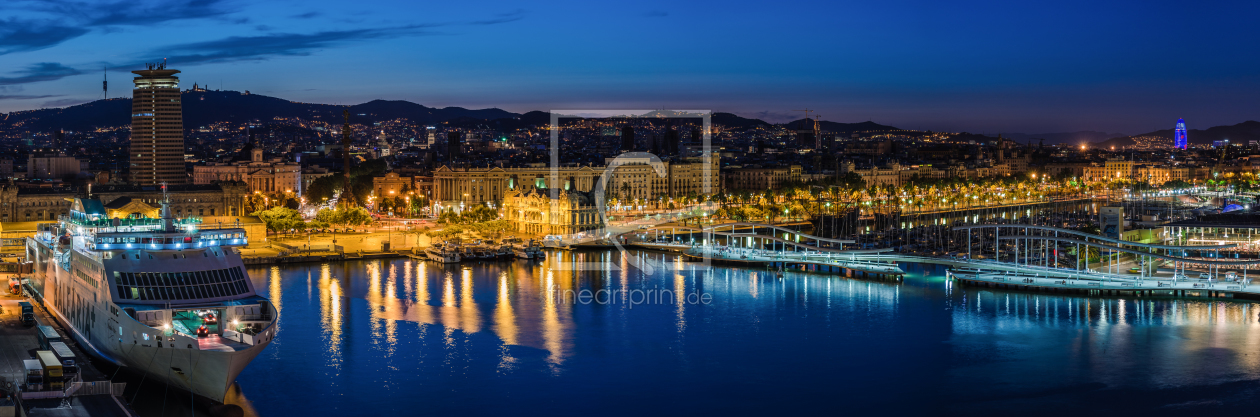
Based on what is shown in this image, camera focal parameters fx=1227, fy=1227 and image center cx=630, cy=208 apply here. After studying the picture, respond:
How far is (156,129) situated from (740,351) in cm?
4864

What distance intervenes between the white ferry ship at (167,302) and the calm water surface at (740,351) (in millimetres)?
1248

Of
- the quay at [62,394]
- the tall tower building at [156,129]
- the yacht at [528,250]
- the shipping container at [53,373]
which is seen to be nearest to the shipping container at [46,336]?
the quay at [62,394]

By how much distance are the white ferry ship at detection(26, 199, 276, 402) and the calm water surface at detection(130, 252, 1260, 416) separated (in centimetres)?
125

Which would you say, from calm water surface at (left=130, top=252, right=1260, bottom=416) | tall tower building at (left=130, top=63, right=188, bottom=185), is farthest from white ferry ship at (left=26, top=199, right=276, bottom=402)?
tall tower building at (left=130, top=63, right=188, bottom=185)

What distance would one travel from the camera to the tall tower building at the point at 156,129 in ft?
206

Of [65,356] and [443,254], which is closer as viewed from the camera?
[65,356]

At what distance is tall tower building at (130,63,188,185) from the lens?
206 feet

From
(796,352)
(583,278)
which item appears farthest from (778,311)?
(583,278)

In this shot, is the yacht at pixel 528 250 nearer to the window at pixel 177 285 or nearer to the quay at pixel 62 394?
the window at pixel 177 285

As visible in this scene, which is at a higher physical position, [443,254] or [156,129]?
[156,129]

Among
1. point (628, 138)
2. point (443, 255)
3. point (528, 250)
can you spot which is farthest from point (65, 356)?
point (628, 138)

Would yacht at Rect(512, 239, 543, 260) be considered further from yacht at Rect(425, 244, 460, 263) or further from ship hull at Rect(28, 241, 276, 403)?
ship hull at Rect(28, 241, 276, 403)

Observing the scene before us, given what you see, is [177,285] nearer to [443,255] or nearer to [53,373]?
[53,373]

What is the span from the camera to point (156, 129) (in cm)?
6378
